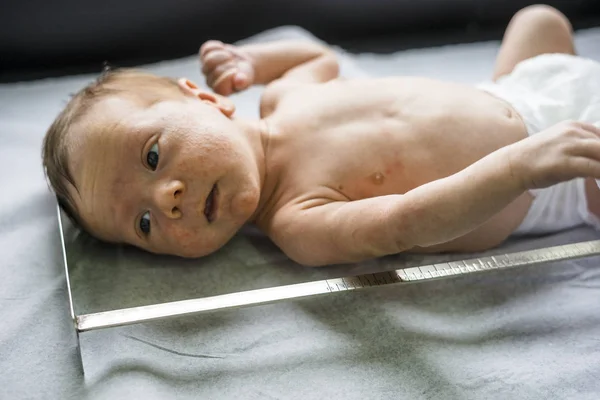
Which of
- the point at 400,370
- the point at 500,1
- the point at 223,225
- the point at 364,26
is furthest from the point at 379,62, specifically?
the point at 400,370

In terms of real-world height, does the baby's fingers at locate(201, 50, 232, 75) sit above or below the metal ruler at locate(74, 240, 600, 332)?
above

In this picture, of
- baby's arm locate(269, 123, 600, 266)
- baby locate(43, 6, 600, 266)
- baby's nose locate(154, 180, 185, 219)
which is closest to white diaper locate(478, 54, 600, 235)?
baby locate(43, 6, 600, 266)

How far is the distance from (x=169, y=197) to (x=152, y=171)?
0.06 meters

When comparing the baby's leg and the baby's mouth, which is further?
the baby's leg

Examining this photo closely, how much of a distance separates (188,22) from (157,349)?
94 centimetres

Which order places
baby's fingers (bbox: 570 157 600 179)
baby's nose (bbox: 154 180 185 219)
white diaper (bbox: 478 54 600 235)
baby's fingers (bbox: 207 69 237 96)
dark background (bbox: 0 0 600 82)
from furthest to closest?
1. dark background (bbox: 0 0 600 82)
2. baby's fingers (bbox: 207 69 237 96)
3. white diaper (bbox: 478 54 600 235)
4. baby's nose (bbox: 154 180 185 219)
5. baby's fingers (bbox: 570 157 600 179)

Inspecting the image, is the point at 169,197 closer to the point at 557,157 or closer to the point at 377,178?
the point at 377,178

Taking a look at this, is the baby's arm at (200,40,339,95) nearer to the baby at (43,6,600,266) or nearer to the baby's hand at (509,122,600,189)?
the baby at (43,6,600,266)

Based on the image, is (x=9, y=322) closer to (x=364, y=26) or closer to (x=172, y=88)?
(x=172, y=88)

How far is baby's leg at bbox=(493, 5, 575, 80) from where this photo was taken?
1.36m

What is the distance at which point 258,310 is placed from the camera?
39.5 inches

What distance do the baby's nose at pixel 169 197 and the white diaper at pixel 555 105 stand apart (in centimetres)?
54

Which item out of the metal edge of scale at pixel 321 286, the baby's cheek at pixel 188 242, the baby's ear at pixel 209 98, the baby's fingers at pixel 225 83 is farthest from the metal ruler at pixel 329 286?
the baby's fingers at pixel 225 83

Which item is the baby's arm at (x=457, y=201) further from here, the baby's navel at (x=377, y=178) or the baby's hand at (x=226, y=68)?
the baby's hand at (x=226, y=68)
